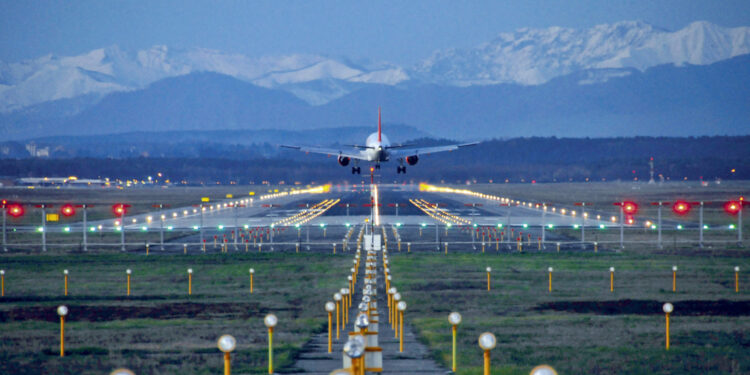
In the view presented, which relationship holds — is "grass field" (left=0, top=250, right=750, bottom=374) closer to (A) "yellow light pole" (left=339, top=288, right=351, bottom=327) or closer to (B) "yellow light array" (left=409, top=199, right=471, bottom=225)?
(A) "yellow light pole" (left=339, top=288, right=351, bottom=327)

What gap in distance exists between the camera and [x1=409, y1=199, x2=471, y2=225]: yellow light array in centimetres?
Result: 8088

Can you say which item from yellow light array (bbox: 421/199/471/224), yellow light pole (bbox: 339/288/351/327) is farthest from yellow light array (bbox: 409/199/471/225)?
yellow light pole (bbox: 339/288/351/327)

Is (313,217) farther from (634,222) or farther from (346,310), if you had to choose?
(346,310)

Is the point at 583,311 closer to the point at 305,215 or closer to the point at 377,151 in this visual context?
the point at 377,151

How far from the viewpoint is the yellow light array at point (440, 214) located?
80875 mm

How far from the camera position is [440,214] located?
92.1 m

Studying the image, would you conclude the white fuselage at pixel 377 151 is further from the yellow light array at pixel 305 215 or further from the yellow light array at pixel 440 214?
the yellow light array at pixel 305 215

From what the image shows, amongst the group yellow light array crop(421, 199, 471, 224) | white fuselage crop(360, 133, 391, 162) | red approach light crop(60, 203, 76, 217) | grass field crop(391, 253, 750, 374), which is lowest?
grass field crop(391, 253, 750, 374)

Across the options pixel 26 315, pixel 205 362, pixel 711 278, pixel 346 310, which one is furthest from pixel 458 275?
pixel 205 362

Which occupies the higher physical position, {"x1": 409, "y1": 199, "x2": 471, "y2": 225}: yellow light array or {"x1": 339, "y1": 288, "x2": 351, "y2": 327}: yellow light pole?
{"x1": 409, "y1": 199, "x2": 471, "y2": 225}: yellow light array

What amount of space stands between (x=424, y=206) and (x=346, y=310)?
80170 mm

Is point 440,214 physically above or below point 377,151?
below

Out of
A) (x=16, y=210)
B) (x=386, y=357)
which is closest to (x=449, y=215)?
(x=16, y=210)

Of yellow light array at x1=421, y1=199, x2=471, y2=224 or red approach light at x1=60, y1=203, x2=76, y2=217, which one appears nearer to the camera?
red approach light at x1=60, y1=203, x2=76, y2=217
